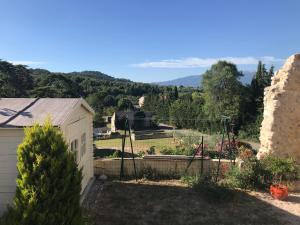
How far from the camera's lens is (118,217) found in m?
9.52

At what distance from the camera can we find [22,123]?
811cm

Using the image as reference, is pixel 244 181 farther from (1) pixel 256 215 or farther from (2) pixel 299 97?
(2) pixel 299 97

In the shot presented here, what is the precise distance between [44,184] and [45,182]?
0.05 meters

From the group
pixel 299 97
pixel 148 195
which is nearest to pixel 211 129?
pixel 299 97

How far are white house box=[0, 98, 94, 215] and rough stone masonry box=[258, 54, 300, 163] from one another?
25.5ft

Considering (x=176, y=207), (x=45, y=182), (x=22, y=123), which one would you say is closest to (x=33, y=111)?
(x=22, y=123)

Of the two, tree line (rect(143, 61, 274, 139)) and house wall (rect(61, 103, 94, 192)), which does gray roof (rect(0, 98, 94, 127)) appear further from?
tree line (rect(143, 61, 274, 139))

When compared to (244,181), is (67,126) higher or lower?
higher

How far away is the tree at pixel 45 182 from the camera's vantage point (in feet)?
21.2

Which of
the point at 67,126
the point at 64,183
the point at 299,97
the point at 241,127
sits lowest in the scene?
the point at 241,127

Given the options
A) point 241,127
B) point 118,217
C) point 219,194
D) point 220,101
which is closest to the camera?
point 118,217

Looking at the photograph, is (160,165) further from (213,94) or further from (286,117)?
(213,94)

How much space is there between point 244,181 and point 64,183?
7674 mm

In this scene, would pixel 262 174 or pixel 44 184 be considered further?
pixel 262 174
